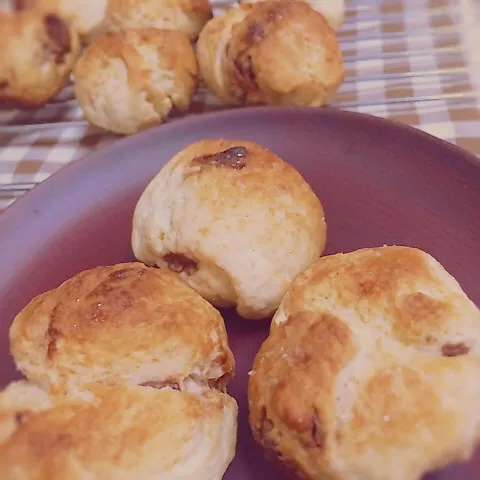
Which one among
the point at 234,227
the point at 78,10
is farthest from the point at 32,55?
the point at 234,227

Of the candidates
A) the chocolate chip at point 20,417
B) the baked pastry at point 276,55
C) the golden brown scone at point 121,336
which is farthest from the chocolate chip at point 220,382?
the baked pastry at point 276,55

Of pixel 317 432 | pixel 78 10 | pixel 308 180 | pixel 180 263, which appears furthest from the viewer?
pixel 78 10

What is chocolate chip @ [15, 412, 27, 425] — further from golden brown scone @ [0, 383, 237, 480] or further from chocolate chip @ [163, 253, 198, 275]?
chocolate chip @ [163, 253, 198, 275]

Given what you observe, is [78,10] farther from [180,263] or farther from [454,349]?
[454,349]

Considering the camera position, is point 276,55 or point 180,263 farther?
point 276,55

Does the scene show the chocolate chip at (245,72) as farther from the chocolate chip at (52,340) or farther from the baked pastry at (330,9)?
the chocolate chip at (52,340)

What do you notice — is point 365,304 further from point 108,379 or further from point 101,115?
point 101,115
